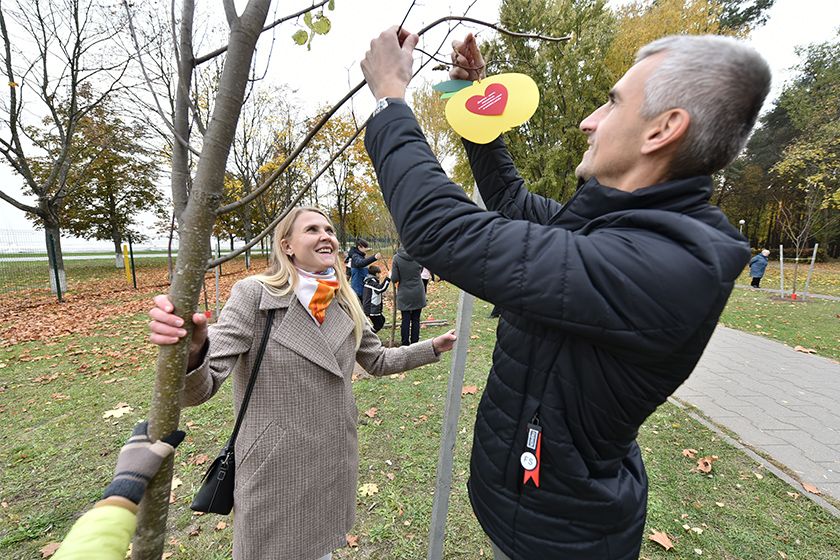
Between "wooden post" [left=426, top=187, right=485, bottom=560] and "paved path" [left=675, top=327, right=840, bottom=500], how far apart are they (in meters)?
3.57

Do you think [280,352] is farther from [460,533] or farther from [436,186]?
[460,533]

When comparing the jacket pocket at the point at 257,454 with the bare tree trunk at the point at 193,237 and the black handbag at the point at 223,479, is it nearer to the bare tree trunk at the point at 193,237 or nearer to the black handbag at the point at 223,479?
the black handbag at the point at 223,479

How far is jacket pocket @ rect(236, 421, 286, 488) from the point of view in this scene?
64.0 inches

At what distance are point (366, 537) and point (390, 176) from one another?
2.85 metres

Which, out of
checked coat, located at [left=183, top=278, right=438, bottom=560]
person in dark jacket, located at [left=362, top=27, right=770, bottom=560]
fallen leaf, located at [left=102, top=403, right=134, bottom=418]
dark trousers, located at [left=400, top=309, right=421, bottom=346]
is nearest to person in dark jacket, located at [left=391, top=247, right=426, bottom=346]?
dark trousers, located at [left=400, top=309, right=421, bottom=346]

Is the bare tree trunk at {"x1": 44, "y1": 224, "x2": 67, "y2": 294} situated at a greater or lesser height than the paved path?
greater

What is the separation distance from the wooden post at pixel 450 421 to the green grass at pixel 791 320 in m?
8.86

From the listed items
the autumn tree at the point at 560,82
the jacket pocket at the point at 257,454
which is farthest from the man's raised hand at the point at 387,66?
the autumn tree at the point at 560,82

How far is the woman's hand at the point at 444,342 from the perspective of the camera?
195 cm

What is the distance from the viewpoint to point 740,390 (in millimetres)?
5320

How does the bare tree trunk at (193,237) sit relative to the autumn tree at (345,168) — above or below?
below

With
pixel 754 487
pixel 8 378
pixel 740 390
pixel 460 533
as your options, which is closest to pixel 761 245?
pixel 740 390

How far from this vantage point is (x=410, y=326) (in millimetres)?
6922

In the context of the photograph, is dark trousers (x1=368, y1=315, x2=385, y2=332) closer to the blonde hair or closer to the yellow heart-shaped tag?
the blonde hair
